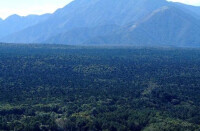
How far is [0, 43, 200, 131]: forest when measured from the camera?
3120 inches

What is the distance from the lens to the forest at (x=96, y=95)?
79.2 m

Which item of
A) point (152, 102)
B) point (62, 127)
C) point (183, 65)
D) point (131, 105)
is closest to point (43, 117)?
point (62, 127)

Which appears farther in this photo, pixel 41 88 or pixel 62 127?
pixel 41 88

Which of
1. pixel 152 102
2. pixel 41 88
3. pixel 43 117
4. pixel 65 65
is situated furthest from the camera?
pixel 65 65

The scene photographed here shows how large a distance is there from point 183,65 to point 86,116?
108 m

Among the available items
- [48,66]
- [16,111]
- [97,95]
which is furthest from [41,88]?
[48,66]

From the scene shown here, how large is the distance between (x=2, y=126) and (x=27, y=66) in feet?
298

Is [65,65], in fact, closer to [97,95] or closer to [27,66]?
[27,66]

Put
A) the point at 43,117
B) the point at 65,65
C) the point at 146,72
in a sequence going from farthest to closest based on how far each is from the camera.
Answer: the point at 65,65 < the point at 146,72 < the point at 43,117

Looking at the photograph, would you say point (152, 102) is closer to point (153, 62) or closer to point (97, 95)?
point (97, 95)

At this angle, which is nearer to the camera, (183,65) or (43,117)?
(43,117)

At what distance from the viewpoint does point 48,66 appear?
168 meters

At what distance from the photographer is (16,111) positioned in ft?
295

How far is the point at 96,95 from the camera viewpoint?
109m
